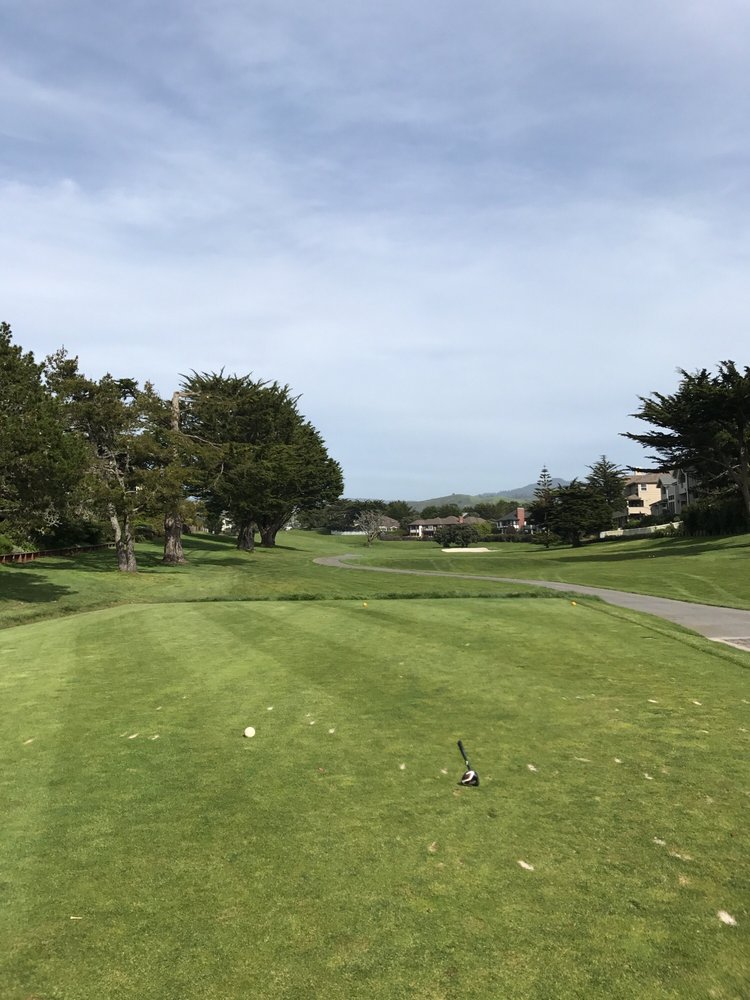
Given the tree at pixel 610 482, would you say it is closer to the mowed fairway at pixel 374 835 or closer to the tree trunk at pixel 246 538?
the tree trunk at pixel 246 538

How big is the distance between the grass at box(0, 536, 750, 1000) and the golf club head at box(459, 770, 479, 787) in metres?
0.10

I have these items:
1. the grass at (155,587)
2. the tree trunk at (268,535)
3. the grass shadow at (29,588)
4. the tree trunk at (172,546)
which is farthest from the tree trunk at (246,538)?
the grass shadow at (29,588)

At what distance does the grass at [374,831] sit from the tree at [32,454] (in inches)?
526

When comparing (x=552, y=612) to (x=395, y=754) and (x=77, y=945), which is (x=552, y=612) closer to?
(x=395, y=754)

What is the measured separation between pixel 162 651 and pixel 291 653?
260 cm

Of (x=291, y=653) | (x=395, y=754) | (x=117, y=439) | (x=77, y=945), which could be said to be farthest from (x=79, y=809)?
(x=117, y=439)

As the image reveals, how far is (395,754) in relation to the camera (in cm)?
658

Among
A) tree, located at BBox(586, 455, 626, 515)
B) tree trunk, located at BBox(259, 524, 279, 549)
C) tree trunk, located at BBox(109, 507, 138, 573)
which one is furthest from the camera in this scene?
tree, located at BBox(586, 455, 626, 515)

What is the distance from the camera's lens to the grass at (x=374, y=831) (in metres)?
3.43

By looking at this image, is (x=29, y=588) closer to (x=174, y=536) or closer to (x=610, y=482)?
(x=174, y=536)

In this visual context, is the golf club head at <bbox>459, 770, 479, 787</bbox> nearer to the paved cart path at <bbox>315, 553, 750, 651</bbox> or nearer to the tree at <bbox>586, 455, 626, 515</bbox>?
the paved cart path at <bbox>315, 553, 750, 651</bbox>

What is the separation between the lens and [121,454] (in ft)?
120

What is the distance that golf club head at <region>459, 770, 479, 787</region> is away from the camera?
5.79 metres

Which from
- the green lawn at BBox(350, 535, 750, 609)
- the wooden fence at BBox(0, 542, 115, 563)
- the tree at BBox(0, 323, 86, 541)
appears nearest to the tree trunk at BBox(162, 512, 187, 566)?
the wooden fence at BBox(0, 542, 115, 563)
